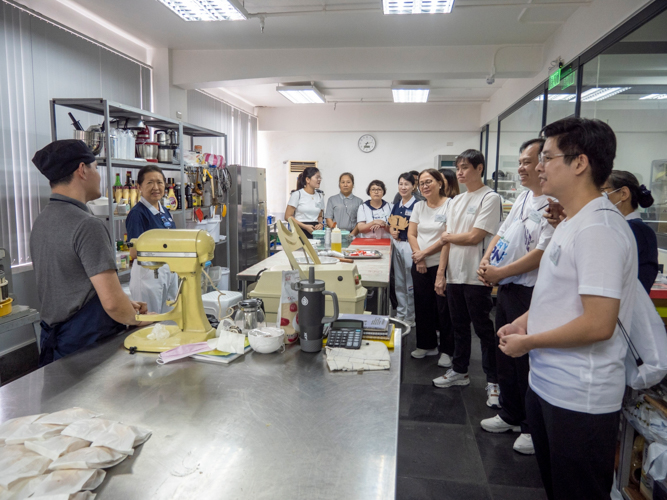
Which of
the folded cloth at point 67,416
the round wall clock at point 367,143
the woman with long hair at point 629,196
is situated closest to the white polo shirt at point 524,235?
the woman with long hair at point 629,196

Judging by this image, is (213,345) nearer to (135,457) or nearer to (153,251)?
(153,251)

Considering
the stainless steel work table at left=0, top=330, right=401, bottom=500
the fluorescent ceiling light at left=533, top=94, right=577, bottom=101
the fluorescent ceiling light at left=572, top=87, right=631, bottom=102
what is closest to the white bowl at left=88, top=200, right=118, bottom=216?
the stainless steel work table at left=0, top=330, right=401, bottom=500

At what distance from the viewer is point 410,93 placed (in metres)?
7.00

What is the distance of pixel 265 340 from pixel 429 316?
241 centimetres

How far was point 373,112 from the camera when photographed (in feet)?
28.5

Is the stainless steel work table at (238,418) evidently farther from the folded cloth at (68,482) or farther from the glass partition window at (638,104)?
the glass partition window at (638,104)

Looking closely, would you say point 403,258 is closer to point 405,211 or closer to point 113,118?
point 405,211

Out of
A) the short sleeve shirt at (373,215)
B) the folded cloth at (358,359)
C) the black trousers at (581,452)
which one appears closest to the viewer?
the black trousers at (581,452)

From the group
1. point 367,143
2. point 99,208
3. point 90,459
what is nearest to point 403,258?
point 99,208

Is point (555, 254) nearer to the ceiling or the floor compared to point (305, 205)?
nearer to the floor

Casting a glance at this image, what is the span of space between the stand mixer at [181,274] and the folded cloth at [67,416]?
0.48 metres

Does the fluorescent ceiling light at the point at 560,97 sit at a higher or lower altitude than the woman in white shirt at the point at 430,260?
higher

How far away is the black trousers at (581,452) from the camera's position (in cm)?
137

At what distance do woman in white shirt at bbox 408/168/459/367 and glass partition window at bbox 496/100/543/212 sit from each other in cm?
203
